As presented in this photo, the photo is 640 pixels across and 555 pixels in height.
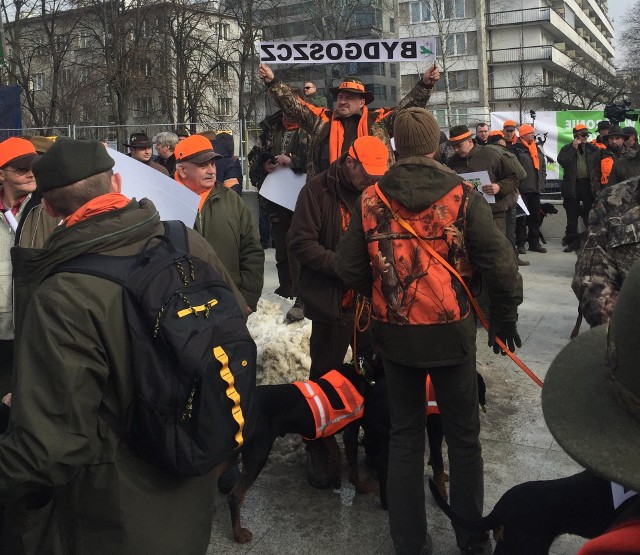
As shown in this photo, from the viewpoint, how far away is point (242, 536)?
3729mm

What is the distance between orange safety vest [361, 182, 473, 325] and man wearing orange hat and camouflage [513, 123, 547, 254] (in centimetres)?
895

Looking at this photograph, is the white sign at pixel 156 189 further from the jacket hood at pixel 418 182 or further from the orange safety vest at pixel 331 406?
the orange safety vest at pixel 331 406

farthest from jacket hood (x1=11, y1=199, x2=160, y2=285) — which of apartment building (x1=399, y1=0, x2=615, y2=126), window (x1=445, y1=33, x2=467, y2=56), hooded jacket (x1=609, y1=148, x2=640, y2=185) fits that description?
window (x1=445, y1=33, x2=467, y2=56)

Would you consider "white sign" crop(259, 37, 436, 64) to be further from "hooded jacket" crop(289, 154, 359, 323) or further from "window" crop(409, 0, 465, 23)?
"window" crop(409, 0, 465, 23)

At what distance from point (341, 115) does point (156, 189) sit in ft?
7.86

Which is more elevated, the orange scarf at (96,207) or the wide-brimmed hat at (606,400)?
the orange scarf at (96,207)

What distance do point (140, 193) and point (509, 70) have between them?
65204 mm

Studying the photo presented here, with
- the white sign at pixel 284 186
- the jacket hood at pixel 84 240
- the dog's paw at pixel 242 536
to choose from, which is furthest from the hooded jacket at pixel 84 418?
the white sign at pixel 284 186

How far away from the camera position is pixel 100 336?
2.13 metres

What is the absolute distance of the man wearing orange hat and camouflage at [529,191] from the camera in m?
11.7

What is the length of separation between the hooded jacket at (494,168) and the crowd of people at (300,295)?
2.88 m

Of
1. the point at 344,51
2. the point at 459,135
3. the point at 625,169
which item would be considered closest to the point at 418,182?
the point at 344,51

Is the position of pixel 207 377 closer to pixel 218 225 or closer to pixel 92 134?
pixel 218 225

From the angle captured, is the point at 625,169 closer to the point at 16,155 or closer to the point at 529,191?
the point at 529,191
